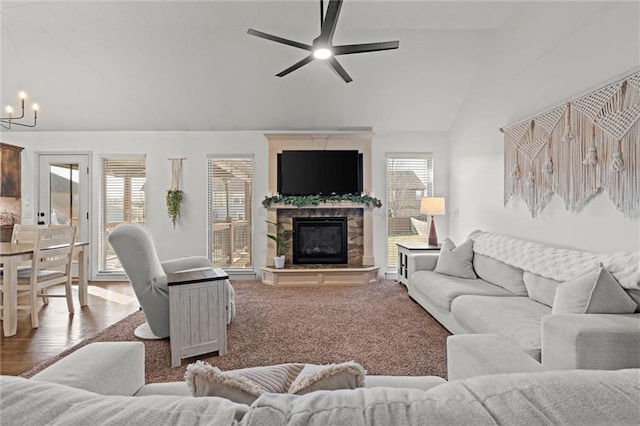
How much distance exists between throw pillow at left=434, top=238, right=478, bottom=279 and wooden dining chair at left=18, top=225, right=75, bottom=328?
419cm

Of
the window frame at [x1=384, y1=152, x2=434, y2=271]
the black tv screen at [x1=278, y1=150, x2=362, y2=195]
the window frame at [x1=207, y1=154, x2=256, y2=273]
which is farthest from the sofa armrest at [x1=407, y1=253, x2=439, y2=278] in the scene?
the window frame at [x1=207, y1=154, x2=256, y2=273]

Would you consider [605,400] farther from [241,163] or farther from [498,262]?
[241,163]

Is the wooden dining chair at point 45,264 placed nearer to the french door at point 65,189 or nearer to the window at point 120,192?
the window at point 120,192

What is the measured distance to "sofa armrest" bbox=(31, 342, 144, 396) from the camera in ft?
3.49

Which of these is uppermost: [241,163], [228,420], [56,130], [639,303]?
[56,130]

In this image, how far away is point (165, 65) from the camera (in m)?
4.68

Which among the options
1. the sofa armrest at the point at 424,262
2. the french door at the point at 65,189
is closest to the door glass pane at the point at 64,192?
the french door at the point at 65,189

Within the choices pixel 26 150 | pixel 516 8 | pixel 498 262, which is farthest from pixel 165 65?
pixel 498 262

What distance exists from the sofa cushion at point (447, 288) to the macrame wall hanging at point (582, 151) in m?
0.95

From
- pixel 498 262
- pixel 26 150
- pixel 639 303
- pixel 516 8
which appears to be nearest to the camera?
pixel 639 303

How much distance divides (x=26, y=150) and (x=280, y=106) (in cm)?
430

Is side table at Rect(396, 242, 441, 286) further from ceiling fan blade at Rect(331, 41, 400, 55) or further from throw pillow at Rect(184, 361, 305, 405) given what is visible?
throw pillow at Rect(184, 361, 305, 405)

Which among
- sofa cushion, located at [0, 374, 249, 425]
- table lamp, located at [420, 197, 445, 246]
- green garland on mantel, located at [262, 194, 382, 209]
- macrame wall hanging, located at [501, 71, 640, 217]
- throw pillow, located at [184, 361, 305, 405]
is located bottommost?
throw pillow, located at [184, 361, 305, 405]

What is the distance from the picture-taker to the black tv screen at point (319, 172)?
5645 mm
